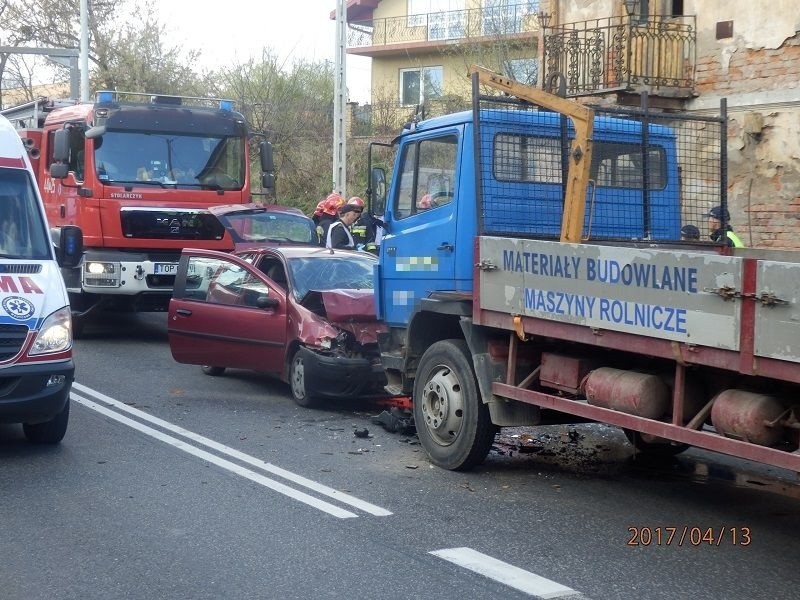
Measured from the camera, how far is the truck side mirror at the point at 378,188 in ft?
27.7

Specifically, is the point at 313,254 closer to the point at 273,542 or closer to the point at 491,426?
the point at 491,426

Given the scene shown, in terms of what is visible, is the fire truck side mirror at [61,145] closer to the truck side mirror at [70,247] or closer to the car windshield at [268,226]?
the car windshield at [268,226]

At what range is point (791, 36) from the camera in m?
14.2

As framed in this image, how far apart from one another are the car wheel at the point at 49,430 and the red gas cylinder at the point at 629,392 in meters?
4.05

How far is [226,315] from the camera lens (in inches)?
418

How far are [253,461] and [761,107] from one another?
10.0m

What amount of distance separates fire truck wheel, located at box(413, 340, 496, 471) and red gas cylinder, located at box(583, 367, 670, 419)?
3.63 feet

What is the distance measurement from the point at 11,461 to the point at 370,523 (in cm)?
300

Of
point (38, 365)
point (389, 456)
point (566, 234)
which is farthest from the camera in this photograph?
point (389, 456)

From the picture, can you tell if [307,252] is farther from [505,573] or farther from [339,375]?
[505,573]

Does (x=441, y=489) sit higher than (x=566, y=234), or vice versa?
(x=566, y=234)

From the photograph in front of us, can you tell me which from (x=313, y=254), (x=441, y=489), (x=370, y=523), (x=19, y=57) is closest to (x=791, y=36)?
(x=313, y=254)

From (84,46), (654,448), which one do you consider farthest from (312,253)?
(84,46)

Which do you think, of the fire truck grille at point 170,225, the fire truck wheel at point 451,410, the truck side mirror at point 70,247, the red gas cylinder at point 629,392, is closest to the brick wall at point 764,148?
the fire truck grille at point 170,225
